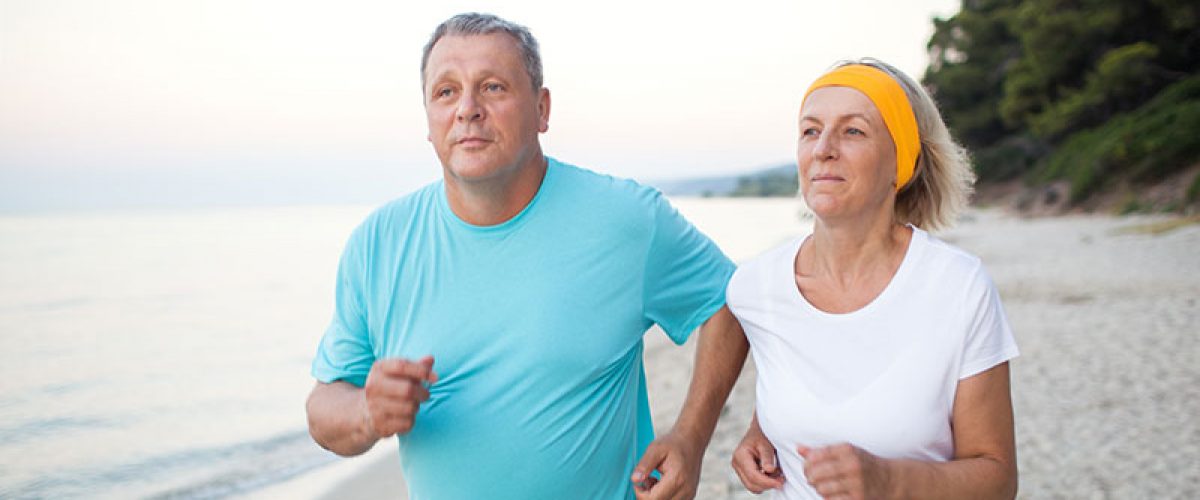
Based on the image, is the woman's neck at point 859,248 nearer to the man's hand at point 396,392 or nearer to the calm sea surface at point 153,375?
the man's hand at point 396,392

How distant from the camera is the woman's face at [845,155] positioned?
2.02 m

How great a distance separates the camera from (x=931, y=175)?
229 cm

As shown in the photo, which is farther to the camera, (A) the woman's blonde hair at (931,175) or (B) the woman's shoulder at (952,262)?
(A) the woman's blonde hair at (931,175)

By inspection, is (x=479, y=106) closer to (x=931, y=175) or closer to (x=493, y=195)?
(x=493, y=195)

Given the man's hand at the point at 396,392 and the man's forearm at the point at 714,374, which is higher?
the man's hand at the point at 396,392

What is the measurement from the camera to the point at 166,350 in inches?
530

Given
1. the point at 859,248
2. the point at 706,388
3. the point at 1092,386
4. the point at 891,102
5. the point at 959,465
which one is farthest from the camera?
the point at 1092,386

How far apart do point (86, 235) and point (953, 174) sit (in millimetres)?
46923

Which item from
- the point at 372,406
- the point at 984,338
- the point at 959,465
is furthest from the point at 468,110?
the point at 959,465

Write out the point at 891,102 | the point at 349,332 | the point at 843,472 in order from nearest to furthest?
1. the point at 843,472
2. the point at 891,102
3. the point at 349,332

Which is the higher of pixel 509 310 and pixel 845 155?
pixel 845 155

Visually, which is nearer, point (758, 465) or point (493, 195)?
point (758, 465)

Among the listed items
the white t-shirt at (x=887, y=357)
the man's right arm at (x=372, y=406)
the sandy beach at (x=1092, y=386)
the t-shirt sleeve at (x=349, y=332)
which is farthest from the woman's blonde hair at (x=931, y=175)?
the t-shirt sleeve at (x=349, y=332)

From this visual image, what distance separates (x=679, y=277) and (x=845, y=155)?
0.71 meters
